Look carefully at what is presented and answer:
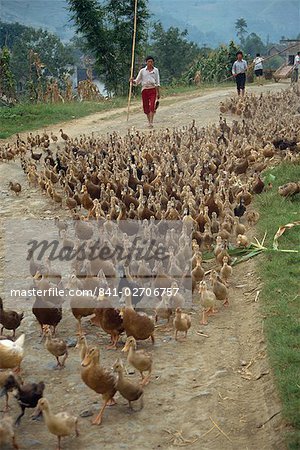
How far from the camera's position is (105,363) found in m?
6.21

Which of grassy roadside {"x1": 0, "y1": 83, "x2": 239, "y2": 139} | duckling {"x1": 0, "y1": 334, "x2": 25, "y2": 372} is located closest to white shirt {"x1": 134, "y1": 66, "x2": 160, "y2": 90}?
grassy roadside {"x1": 0, "y1": 83, "x2": 239, "y2": 139}

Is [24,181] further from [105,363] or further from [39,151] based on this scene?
[105,363]

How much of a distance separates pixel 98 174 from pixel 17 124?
958 cm

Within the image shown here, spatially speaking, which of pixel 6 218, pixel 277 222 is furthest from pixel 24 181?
pixel 277 222

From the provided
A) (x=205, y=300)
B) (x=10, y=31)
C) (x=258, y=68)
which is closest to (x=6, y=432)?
(x=205, y=300)

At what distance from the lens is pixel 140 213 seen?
9.52 metres

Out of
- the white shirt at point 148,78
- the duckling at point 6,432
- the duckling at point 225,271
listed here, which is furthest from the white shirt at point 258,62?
the duckling at point 6,432

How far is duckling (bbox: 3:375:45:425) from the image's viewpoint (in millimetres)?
5277

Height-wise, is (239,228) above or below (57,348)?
below

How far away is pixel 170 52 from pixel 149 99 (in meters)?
29.7

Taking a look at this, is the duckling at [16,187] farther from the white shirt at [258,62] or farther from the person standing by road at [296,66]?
the person standing by road at [296,66]

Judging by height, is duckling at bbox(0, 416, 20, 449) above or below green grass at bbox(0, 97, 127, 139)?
below

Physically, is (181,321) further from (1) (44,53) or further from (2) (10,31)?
(2) (10,31)

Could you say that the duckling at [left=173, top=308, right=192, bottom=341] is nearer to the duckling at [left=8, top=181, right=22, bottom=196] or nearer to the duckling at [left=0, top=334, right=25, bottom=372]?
the duckling at [left=0, top=334, right=25, bottom=372]
